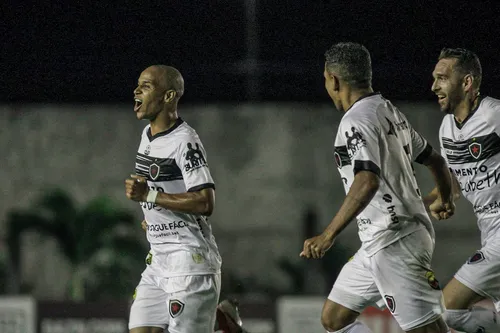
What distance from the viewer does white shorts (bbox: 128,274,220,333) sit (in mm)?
5551

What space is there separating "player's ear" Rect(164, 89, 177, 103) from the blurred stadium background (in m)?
5.51

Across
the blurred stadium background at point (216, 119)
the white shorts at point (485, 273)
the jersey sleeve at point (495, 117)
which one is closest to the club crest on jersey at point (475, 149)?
the jersey sleeve at point (495, 117)

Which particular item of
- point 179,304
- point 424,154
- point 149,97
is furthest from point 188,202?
point 424,154

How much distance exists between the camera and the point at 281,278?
15.0 meters

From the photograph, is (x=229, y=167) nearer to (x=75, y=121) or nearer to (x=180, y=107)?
(x=180, y=107)

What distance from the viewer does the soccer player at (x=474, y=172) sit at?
5742mm

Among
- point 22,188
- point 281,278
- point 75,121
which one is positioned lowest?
point 281,278

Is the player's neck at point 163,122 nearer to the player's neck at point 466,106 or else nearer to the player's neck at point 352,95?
the player's neck at point 352,95

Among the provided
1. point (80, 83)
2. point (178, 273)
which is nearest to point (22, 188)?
point (80, 83)

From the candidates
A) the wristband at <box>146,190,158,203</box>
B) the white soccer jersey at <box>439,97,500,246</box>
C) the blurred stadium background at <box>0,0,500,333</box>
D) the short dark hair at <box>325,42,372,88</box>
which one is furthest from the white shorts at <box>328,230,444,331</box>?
the blurred stadium background at <box>0,0,500,333</box>

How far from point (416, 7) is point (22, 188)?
7.15m

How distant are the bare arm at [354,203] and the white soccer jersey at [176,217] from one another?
102cm

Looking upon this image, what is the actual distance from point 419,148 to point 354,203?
951 millimetres

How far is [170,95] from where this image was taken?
5887 millimetres
